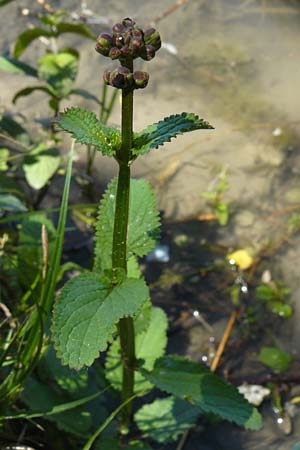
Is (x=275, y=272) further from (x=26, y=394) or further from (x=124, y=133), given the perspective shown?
(x=124, y=133)

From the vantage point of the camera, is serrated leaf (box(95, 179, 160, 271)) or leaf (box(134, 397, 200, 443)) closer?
serrated leaf (box(95, 179, 160, 271))

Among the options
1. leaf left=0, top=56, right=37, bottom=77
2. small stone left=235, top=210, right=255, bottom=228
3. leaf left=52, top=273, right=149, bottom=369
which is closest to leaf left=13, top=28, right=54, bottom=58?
leaf left=0, top=56, right=37, bottom=77

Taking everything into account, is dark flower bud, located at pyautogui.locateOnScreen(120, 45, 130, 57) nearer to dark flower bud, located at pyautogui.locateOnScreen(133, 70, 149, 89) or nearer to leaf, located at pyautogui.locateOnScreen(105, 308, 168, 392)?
dark flower bud, located at pyautogui.locateOnScreen(133, 70, 149, 89)

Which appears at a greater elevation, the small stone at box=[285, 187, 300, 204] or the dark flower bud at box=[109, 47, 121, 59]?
the small stone at box=[285, 187, 300, 204]

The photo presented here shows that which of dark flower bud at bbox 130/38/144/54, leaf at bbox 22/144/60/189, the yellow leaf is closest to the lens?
dark flower bud at bbox 130/38/144/54

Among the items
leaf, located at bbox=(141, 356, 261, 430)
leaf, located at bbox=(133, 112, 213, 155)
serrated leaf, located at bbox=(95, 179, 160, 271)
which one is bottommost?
leaf, located at bbox=(141, 356, 261, 430)

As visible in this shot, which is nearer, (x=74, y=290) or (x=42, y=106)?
(x=74, y=290)

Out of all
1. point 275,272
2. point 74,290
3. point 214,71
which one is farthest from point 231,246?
point 74,290
